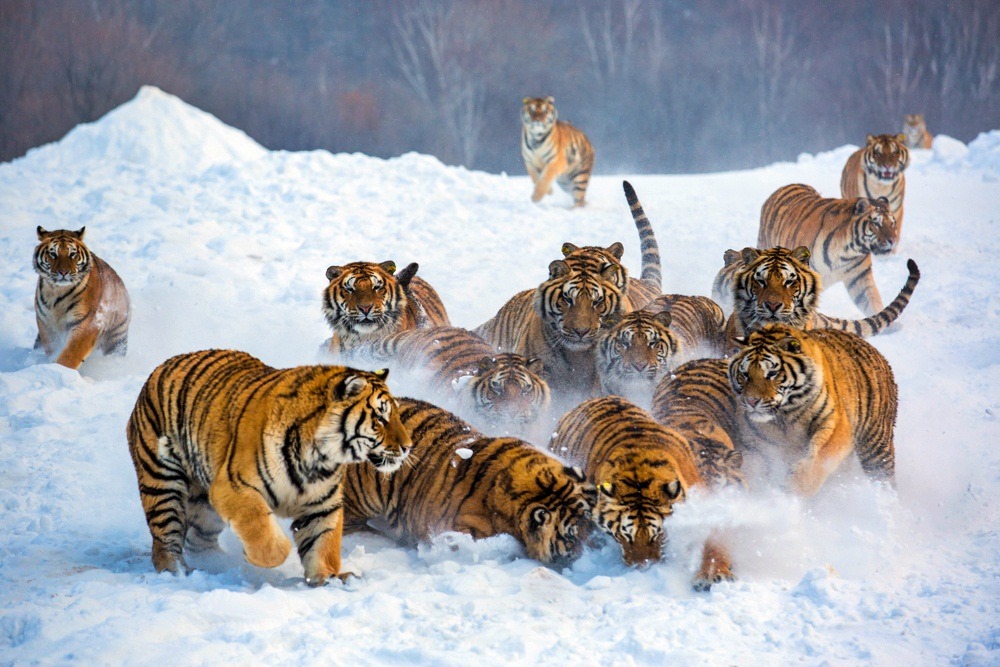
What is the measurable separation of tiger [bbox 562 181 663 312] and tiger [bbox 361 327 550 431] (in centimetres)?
62

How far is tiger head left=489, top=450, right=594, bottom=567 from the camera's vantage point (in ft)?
11.1

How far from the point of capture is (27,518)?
406 centimetres

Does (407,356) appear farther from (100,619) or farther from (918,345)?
(918,345)

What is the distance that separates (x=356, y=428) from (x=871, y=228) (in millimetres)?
5098

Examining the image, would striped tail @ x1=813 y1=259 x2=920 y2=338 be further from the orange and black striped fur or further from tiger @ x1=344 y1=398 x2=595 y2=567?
tiger @ x1=344 y1=398 x2=595 y2=567

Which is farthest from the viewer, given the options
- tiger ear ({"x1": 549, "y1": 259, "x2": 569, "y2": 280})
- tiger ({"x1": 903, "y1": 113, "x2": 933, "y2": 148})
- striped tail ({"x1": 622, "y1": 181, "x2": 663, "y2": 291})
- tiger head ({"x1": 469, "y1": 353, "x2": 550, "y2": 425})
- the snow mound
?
tiger ({"x1": 903, "y1": 113, "x2": 933, "y2": 148})

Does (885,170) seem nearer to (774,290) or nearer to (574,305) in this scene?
(774,290)

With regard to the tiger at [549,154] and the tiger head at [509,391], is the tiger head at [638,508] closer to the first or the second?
the tiger head at [509,391]

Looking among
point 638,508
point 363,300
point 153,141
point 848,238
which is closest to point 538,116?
point 153,141

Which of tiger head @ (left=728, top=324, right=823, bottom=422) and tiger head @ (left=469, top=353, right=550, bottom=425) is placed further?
tiger head @ (left=469, top=353, right=550, bottom=425)

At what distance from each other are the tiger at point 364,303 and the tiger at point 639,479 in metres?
1.80

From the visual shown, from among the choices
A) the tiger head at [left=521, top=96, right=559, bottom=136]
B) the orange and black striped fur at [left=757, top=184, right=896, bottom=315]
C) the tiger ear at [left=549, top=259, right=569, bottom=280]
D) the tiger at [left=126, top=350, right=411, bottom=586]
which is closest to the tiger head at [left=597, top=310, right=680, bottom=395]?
the tiger ear at [left=549, top=259, right=569, bottom=280]

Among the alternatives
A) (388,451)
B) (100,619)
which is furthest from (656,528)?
(100,619)

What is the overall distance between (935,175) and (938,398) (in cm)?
757
